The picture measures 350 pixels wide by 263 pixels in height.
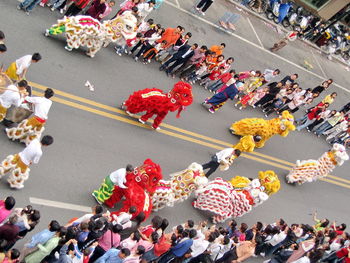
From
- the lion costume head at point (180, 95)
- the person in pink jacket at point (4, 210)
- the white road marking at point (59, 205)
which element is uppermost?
the lion costume head at point (180, 95)

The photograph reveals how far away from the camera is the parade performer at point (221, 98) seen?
15656 mm

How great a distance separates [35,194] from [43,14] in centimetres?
666

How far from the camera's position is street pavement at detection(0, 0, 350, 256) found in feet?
34.3

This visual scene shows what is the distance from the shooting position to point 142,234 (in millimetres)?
8922

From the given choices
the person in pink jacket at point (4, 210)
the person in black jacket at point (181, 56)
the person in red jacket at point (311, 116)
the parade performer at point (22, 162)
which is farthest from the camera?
the person in red jacket at point (311, 116)

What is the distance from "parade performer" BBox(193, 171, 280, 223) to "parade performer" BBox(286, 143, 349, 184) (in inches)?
123

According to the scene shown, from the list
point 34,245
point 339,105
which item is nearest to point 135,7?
point 34,245

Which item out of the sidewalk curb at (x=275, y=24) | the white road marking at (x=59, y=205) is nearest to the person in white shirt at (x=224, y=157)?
the white road marking at (x=59, y=205)

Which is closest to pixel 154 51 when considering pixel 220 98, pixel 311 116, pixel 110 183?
pixel 220 98

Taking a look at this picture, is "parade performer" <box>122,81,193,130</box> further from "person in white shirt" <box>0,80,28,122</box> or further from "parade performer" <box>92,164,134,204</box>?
"person in white shirt" <box>0,80,28,122</box>

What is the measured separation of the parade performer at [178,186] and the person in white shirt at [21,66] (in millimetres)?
3946

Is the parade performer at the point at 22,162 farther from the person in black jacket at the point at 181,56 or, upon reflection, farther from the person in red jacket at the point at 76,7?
the person in black jacket at the point at 181,56

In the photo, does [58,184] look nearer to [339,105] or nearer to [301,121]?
[301,121]

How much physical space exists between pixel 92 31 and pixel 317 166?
8.34 meters
